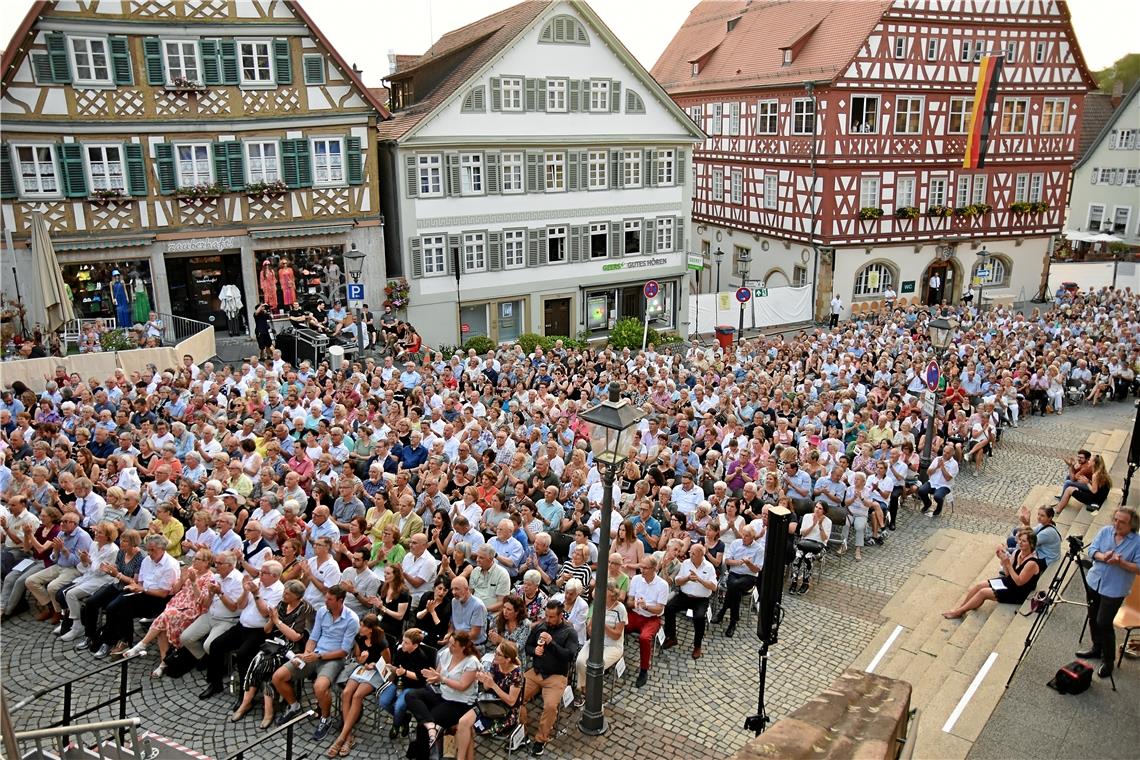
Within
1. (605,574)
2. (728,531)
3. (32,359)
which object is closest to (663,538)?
(728,531)

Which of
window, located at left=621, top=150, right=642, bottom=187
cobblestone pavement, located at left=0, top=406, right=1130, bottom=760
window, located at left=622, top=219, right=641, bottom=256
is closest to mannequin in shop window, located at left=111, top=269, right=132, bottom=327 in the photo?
cobblestone pavement, located at left=0, top=406, right=1130, bottom=760

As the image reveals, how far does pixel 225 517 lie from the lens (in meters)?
9.35

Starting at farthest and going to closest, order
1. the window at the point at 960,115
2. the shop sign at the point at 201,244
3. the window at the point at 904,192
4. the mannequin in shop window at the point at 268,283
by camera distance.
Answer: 1. the window at the point at 904,192
2. the window at the point at 960,115
3. the mannequin in shop window at the point at 268,283
4. the shop sign at the point at 201,244

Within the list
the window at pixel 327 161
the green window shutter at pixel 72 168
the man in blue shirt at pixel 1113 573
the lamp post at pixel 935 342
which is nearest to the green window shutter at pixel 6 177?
the green window shutter at pixel 72 168

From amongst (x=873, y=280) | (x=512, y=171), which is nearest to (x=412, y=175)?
(x=512, y=171)

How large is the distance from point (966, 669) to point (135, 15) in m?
23.5

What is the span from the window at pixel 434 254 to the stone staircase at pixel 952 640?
59.0ft

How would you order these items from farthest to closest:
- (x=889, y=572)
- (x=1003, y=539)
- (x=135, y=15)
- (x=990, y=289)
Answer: (x=990, y=289)
(x=135, y=15)
(x=1003, y=539)
(x=889, y=572)

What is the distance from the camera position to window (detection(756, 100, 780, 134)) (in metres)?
34.0

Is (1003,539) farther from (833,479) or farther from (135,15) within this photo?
(135,15)

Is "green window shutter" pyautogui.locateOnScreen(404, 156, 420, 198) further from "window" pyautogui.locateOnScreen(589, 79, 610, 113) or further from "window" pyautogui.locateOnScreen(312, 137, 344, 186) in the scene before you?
"window" pyautogui.locateOnScreen(589, 79, 610, 113)

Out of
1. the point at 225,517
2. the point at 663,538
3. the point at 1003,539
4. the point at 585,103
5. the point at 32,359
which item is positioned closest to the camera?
the point at 225,517

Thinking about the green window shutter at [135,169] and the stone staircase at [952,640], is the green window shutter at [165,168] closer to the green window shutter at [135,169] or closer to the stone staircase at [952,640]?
the green window shutter at [135,169]

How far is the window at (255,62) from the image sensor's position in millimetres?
23297
